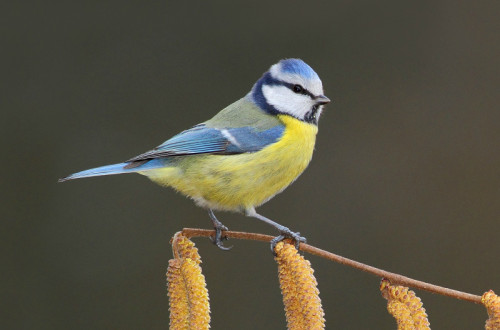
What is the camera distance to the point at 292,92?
1.94 meters

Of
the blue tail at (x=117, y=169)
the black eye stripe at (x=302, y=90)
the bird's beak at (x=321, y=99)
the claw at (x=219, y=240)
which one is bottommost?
the claw at (x=219, y=240)

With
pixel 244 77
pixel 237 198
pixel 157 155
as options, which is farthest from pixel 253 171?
pixel 244 77

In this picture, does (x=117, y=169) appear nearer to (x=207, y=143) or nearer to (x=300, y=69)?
(x=207, y=143)

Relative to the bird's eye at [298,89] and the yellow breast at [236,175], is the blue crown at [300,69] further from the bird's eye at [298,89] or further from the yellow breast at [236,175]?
the yellow breast at [236,175]

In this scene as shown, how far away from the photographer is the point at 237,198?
1826mm

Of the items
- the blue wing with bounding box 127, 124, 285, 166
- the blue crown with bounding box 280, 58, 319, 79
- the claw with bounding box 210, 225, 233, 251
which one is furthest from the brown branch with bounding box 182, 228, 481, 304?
the blue crown with bounding box 280, 58, 319, 79

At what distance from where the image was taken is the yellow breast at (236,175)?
1824 millimetres

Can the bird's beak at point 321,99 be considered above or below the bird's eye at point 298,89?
below

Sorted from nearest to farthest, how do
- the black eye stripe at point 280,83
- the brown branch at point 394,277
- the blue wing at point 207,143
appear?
the brown branch at point 394,277 < the blue wing at point 207,143 < the black eye stripe at point 280,83

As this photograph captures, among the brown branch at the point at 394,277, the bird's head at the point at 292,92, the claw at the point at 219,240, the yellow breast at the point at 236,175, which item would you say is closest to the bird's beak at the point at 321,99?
the bird's head at the point at 292,92

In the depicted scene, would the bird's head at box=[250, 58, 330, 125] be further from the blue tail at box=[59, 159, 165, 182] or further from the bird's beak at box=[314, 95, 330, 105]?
the blue tail at box=[59, 159, 165, 182]

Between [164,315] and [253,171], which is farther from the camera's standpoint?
[164,315]

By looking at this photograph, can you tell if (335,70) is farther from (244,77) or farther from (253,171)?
(253,171)

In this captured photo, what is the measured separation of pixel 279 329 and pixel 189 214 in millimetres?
657
